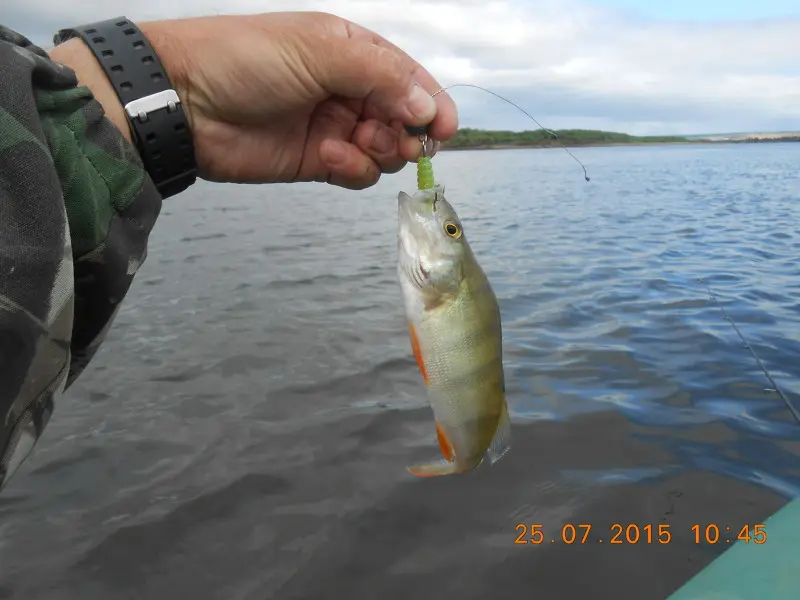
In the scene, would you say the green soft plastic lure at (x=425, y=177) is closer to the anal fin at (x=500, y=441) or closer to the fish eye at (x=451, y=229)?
the fish eye at (x=451, y=229)

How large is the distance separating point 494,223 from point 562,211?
11.5ft

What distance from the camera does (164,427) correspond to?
221 inches

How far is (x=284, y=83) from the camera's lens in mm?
2678

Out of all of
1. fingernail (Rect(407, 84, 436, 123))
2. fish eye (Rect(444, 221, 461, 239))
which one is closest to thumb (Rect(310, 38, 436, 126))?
fingernail (Rect(407, 84, 436, 123))

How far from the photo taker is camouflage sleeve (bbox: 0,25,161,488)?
1471mm

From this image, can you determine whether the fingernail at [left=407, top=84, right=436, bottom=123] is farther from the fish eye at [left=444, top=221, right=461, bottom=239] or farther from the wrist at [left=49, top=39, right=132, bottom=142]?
the wrist at [left=49, top=39, right=132, bottom=142]

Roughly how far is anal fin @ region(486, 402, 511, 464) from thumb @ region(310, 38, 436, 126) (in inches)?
48.6

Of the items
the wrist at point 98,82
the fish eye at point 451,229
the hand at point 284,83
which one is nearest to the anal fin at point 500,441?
the fish eye at point 451,229

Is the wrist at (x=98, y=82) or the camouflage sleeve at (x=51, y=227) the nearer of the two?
the camouflage sleeve at (x=51, y=227)

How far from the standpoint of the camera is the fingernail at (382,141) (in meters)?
3.01

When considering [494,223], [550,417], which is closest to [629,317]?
[550,417]

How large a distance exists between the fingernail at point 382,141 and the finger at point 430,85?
394 mm
